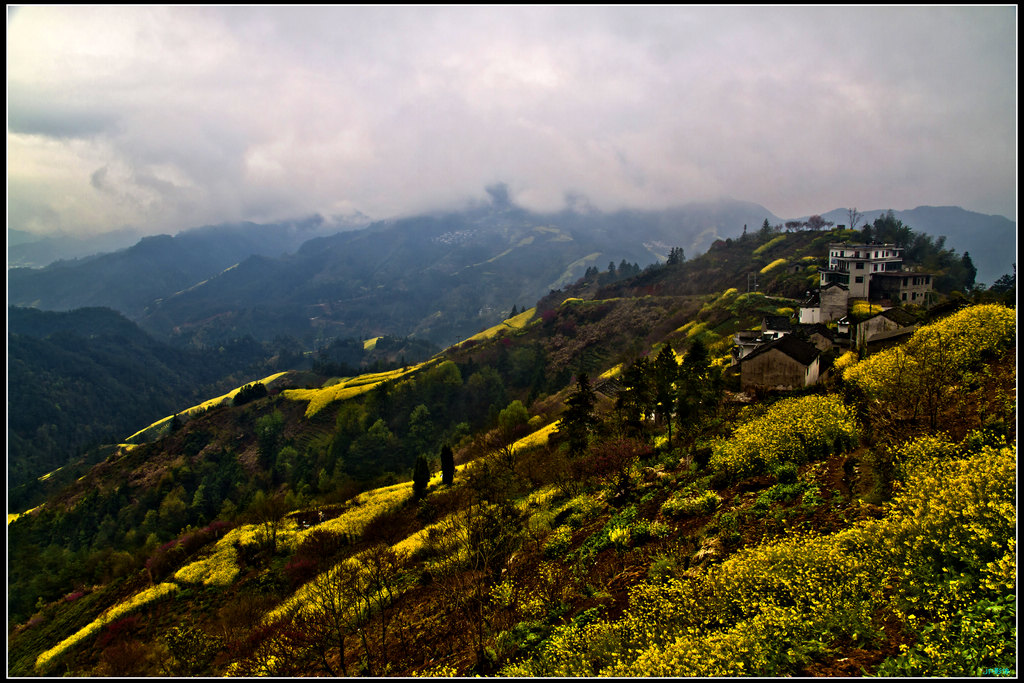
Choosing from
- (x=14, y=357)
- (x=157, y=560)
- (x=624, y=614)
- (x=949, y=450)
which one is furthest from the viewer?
(x=14, y=357)

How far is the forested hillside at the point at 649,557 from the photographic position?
25.5 ft

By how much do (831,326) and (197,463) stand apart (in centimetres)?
8478

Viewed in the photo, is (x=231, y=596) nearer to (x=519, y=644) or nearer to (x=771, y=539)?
(x=519, y=644)

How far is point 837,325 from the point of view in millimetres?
46375

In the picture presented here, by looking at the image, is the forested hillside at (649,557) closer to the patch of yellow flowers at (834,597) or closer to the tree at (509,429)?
the patch of yellow flowers at (834,597)

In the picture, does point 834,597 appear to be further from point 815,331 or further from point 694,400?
point 815,331

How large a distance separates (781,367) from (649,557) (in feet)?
71.9

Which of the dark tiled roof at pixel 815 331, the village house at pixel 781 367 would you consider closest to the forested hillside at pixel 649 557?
the village house at pixel 781 367

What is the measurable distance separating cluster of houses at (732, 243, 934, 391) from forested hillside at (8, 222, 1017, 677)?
2.41m

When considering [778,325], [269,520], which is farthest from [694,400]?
[269,520]

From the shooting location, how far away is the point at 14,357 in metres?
168

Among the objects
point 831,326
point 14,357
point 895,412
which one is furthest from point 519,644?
point 14,357

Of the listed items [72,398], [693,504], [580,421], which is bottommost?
[72,398]

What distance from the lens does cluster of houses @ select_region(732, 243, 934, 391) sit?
3009 cm
